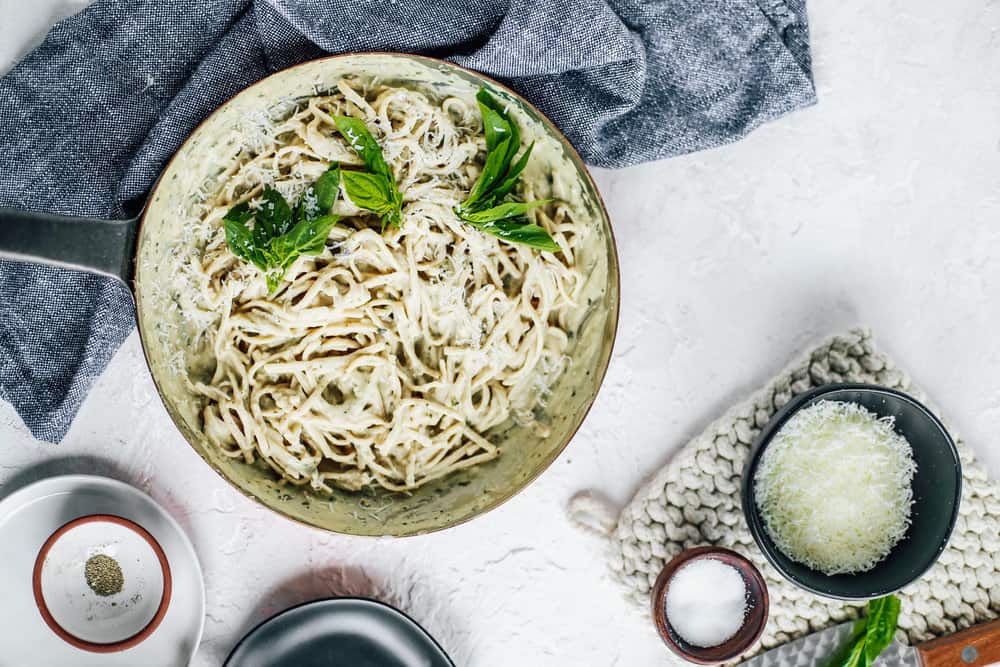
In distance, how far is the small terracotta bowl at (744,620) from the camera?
2.18 metres

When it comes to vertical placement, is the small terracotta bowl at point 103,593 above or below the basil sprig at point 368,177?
below

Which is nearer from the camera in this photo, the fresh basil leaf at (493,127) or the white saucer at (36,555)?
the fresh basil leaf at (493,127)

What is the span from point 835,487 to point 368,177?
1.41 meters

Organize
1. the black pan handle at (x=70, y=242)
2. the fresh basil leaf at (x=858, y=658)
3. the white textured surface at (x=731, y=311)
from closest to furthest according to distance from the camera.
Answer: the black pan handle at (x=70, y=242) < the fresh basil leaf at (x=858, y=658) < the white textured surface at (x=731, y=311)

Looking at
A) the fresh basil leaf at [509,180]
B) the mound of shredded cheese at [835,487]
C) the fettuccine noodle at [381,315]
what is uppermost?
the fresh basil leaf at [509,180]

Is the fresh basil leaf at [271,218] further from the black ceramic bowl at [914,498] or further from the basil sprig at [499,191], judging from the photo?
the black ceramic bowl at [914,498]

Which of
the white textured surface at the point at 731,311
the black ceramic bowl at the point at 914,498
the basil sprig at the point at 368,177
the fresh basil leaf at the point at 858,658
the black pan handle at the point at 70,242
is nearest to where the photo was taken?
the black pan handle at the point at 70,242

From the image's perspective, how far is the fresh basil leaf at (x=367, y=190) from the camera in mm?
1905

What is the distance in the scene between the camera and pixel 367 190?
6.28 ft

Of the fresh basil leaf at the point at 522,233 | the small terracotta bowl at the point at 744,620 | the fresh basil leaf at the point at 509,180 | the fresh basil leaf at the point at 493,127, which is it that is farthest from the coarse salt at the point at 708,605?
the fresh basil leaf at the point at 493,127

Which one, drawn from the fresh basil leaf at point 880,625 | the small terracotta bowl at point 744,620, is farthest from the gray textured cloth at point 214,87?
the fresh basil leaf at point 880,625

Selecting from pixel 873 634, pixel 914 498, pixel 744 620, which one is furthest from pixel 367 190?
pixel 873 634

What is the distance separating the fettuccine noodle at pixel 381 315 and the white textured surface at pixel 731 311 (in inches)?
14.4

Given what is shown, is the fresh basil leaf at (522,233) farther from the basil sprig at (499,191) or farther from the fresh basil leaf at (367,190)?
the fresh basil leaf at (367,190)
